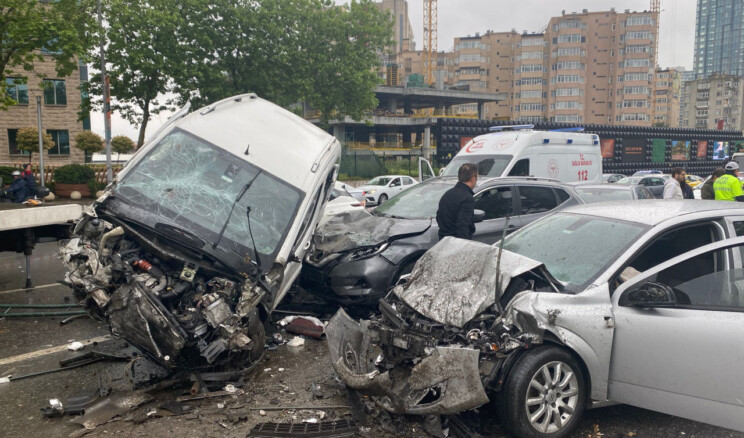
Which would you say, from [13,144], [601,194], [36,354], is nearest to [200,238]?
[36,354]

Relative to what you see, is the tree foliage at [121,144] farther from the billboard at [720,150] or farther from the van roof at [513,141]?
the billboard at [720,150]

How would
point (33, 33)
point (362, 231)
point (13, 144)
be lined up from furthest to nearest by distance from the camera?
1. point (13, 144)
2. point (33, 33)
3. point (362, 231)

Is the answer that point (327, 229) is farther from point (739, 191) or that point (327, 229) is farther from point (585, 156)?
point (585, 156)

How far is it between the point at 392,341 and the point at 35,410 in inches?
112

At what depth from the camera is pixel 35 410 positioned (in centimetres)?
414

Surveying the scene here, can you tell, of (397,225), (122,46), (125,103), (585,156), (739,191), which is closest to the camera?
(397,225)

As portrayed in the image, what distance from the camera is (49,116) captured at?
1491 inches

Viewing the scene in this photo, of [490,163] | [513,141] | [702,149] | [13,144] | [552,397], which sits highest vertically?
[13,144]

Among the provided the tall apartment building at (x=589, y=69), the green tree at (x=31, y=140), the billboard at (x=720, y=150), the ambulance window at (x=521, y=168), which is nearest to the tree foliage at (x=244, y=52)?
the green tree at (x=31, y=140)

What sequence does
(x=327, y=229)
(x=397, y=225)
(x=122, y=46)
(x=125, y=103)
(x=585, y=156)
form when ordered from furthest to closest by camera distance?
(x=125, y=103), (x=122, y=46), (x=585, y=156), (x=327, y=229), (x=397, y=225)

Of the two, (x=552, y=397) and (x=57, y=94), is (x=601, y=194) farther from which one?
(x=57, y=94)

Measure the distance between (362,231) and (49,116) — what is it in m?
39.3

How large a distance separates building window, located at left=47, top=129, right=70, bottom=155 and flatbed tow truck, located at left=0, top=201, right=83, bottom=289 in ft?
117

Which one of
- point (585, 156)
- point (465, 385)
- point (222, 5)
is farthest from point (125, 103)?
point (465, 385)
